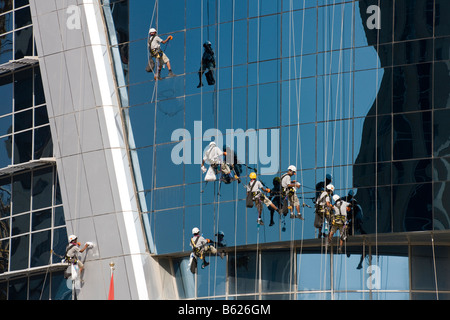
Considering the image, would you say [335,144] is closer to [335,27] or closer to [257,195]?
[257,195]

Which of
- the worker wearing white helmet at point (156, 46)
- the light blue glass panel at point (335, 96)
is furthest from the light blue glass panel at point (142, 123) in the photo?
the light blue glass panel at point (335, 96)

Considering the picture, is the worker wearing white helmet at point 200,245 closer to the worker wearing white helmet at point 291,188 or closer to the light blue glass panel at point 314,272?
the light blue glass panel at point 314,272

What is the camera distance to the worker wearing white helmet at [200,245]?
40.9 metres

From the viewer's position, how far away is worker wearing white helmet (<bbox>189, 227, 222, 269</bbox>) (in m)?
40.9

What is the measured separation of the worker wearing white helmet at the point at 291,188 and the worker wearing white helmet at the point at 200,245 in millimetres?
3274

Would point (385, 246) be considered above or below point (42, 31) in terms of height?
below

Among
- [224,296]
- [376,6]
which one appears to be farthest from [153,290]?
[376,6]

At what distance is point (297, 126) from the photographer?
4003cm

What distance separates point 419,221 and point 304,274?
472 centimetres

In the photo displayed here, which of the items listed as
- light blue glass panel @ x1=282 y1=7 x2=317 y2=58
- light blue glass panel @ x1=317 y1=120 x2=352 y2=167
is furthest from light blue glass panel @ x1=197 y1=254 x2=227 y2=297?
light blue glass panel @ x1=282 y1=7 x2=317 y2=58

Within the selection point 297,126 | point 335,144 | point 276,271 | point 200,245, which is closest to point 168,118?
point 200,245

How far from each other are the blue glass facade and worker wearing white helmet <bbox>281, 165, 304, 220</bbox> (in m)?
0.32
